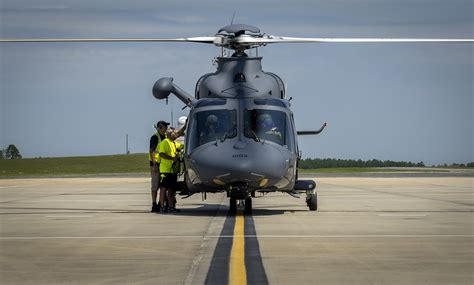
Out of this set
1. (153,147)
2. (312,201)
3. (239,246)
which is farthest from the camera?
(153,147)

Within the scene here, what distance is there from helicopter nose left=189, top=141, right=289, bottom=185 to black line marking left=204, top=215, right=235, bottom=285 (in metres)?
3.93

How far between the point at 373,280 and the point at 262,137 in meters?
12.5

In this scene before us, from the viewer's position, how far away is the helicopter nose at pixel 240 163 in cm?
2264

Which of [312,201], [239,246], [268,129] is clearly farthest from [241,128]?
[239,246]

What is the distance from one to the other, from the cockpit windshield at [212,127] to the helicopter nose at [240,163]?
0.46 m

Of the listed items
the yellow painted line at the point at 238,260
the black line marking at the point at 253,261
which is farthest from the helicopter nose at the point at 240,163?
the black line marking at the point at 253,261

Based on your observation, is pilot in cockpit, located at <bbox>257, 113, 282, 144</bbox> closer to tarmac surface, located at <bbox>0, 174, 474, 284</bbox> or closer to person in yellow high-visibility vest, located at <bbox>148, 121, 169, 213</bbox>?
tarmac surface, located at <bbox>0, 174, 474, 284</bbox>

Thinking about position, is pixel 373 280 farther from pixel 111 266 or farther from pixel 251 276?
pixel 111 266

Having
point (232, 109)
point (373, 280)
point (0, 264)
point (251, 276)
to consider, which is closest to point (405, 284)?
point (373, 280)

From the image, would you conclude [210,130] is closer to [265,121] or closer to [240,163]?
[265,121]

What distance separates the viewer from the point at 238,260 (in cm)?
1352

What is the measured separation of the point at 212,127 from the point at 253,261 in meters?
10.9

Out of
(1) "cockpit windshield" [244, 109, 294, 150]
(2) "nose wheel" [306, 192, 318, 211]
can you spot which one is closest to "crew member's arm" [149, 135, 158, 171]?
(1) "cockpit windshield" [244, 109, 294, 150]

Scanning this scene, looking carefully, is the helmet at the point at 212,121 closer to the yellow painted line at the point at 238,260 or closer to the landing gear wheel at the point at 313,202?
the landing gear wheel at the point at 313,202
